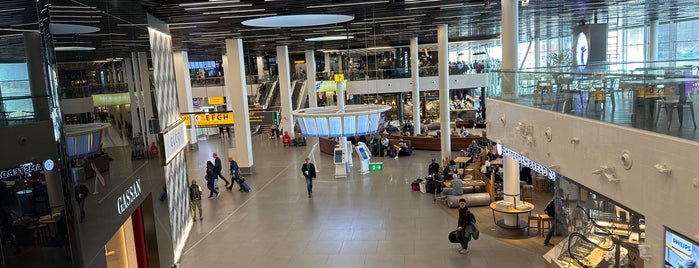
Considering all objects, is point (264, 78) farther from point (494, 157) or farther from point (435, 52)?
point (494, 157)

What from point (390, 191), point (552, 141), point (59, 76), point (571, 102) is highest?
point (59, 76)

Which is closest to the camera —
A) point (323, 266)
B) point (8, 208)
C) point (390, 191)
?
point (8, 208)

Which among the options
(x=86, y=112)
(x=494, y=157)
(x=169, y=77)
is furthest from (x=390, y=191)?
(x=86, y=112)

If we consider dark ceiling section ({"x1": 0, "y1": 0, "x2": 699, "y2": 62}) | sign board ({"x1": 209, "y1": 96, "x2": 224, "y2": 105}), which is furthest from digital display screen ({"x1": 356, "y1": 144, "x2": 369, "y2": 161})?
sign board ({"x1": 209, "y1": 96, "x2": 224, "y2": 105})

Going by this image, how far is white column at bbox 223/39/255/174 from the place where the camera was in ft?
68.9

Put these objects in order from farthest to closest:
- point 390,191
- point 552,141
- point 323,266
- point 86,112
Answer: point 390,191 < point 323,266 < point 552,141 < point 86,112

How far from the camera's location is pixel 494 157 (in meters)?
19.8

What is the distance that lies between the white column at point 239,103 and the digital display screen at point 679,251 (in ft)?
58.1

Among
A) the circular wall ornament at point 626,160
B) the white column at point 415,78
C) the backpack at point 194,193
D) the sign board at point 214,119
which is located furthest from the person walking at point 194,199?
the white column at point 415,78

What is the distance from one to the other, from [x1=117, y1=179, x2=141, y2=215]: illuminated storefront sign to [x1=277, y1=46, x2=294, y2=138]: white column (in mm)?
21695

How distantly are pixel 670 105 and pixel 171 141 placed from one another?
32.0 feet

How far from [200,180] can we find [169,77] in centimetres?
873

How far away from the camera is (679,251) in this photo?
5.52 m

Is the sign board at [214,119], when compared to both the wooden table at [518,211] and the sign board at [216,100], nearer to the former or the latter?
the wooden table at [518,211]
